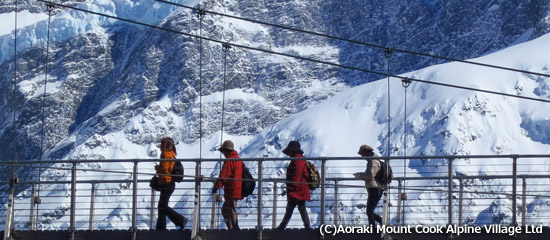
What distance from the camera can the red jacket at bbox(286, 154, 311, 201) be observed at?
1203 inches

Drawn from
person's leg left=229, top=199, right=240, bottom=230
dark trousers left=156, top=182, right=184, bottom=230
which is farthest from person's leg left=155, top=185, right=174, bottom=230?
person's leg left=229, top=199, right=240, bottom=230

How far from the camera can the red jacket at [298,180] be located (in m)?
30.5

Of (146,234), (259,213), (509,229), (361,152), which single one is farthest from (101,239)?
(509,229)

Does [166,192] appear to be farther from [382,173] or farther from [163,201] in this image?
[382,173]

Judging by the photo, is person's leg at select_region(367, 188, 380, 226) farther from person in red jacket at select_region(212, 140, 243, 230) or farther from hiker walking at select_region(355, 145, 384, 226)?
person in red jacket at select_region(212, 140, 243, 230)

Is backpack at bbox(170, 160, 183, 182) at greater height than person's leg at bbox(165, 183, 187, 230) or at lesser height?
greater

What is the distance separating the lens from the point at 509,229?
29.3 metres

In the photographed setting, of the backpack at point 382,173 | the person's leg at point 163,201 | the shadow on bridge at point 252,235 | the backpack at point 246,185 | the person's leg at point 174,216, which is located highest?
the backpack at point 382,173

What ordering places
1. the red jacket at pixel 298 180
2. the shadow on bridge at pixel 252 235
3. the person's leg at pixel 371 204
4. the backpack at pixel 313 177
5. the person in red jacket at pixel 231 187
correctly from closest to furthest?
the shadow on bridge at pixel 252 235 < the person's leg at pixel 371 204 < the person in red jacket at pixel 231 187 < the red jacket at pixel 298 180 < the backpack at pixel 313 177

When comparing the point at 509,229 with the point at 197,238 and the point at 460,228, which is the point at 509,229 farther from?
the point at 197,238

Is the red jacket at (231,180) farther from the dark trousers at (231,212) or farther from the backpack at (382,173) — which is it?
the backpack at (382,173)

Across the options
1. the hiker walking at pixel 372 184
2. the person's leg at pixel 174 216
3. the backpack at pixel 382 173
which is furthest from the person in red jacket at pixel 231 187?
the backpack at pixel 382 173

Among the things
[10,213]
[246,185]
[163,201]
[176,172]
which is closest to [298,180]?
[246,185]

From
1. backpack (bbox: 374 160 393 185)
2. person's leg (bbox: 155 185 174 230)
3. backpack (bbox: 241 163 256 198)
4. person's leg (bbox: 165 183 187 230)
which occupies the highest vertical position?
backpack (bbox: 374 160 393 185)
